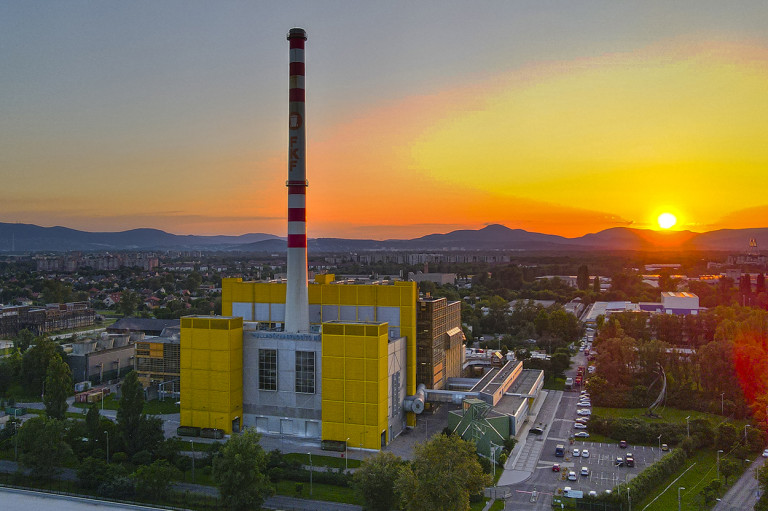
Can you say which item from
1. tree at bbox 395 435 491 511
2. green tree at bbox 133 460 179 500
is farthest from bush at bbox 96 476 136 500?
tree at bbox 395 435 491 511

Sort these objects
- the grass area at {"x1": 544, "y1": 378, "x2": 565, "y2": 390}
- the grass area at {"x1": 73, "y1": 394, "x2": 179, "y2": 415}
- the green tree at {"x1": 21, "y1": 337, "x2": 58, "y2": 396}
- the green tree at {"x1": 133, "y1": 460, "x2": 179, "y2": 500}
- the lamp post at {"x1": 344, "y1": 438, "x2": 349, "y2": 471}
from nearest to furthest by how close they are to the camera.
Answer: the green tree at {"x1": 133, "y1": 460, "x2": 179, "y2": 500}
the lamp post at {"x1": 344, "y1": 438, "x2": 349, "y2": 471}
the grass area at {"x1": 73, "y1": 394, "x2": 179, "y2": 415}
the green tree at {"x1": 21, "y1": 337, "x2": 58, "y2": 396}
the grass area at {"x1": 544, "y1": 378, "x2": 565, "y2": 390}

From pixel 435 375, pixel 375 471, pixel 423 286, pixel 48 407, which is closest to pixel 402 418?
pixel 435 375

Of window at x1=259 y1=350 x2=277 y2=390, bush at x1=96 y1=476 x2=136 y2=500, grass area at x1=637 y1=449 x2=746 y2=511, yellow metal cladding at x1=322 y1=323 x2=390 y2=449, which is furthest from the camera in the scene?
window at x1=259 y1=350 x2=277 y2=390

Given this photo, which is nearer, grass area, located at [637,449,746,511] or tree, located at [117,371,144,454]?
→ grass area, located at [637,449,746,511]

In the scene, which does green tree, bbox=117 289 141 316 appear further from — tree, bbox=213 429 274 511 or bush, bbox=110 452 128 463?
tree, bbox=213 429 274 511

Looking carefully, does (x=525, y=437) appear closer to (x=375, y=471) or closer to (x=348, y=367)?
(x=348, y=367)

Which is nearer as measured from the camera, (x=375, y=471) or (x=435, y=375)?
(x=375, y=471)

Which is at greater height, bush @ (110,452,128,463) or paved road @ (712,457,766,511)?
bush @ (110,452,128,463)
